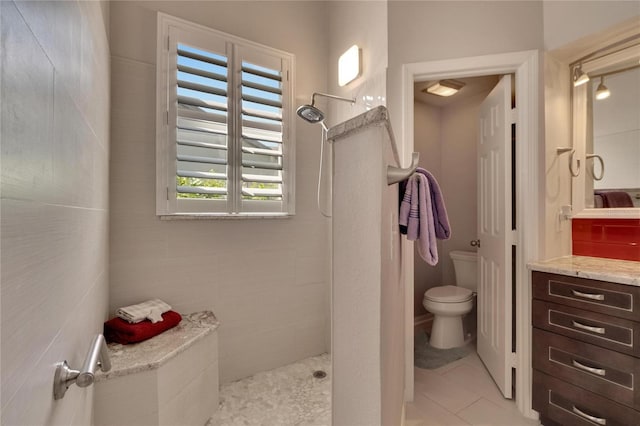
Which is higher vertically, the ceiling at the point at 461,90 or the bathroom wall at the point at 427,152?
the ceiling at the point at 461,90

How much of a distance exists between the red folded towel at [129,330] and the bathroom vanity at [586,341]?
2.09 meters

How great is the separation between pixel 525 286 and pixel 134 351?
83.6 inches

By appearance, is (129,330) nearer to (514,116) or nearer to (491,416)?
(491,416)

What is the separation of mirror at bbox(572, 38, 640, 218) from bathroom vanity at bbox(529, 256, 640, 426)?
389 millimetres

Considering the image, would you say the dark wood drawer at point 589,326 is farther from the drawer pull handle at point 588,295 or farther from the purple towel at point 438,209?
the purple towel at point 438,209

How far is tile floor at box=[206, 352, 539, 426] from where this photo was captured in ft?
5.51

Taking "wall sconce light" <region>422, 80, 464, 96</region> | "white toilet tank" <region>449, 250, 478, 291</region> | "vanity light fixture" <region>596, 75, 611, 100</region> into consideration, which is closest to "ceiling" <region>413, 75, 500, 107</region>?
"wall sconce light" <region>422, 80, 464, 96</region>

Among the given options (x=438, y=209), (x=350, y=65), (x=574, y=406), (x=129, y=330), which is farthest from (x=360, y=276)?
(x=350, y=65)

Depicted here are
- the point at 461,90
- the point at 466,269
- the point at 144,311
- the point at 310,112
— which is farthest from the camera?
the point at 461,90

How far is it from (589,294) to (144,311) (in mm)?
2269

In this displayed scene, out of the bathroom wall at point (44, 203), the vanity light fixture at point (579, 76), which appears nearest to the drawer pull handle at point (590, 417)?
the vanity light fixture at point (579, 76)

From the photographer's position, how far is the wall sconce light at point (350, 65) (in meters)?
2.07

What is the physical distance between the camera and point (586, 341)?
1.46 metres

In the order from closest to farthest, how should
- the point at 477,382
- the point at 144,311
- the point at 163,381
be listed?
the point at 163,381 < the point at 144,311 < the point at 477,382
